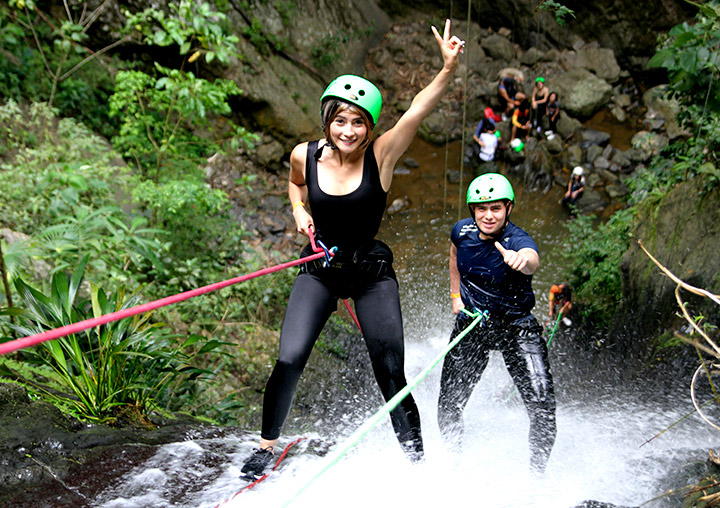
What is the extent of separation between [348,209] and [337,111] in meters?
0.49

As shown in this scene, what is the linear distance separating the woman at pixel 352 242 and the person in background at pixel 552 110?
29.7 ft

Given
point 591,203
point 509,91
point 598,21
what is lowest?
point 591,203

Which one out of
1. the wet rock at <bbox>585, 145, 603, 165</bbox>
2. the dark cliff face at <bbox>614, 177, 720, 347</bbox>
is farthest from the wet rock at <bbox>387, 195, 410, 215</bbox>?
the dark cliff face at <bbox>614, 177, 720, 347</bbox>

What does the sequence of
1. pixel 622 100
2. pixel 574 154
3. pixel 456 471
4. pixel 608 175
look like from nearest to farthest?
pixel 456 471 → pixel 608 175 → pixel 574 154 → pixel 622 100

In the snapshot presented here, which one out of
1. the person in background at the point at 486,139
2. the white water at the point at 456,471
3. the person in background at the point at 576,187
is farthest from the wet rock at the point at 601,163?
the white water at the point at 456,471

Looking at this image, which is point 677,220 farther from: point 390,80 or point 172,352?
point 390,80

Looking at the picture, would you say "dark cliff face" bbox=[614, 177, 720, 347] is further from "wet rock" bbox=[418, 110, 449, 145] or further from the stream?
"wet rock" bbox=[418, 110, 449, 145]

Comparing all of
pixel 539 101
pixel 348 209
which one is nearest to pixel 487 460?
pixel 348 209

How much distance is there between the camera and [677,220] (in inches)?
194

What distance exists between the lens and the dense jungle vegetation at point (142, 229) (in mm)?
3352

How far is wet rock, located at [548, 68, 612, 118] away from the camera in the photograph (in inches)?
463

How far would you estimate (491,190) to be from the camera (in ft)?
10.8

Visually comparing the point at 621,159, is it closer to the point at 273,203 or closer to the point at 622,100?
the point at 622,100

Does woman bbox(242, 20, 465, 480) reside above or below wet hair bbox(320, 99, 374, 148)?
below
